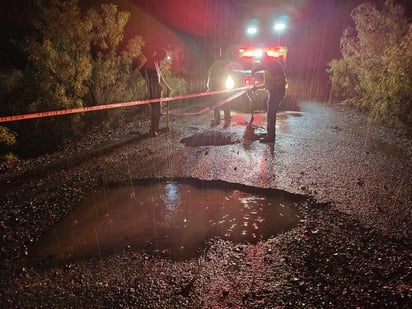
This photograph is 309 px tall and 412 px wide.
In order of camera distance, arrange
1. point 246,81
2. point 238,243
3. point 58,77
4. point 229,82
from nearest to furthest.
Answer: point 238,243 → point 58,77 → point 229,82 → point 246,81

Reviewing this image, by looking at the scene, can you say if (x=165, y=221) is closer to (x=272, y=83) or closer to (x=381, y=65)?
(x=272, y=83)

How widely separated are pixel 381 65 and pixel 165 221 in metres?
9.64

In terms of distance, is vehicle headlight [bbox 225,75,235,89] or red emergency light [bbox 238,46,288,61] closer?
vehicle headlight [bbox 225,75,235,89]

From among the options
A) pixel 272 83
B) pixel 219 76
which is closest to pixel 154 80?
pixel 219 76

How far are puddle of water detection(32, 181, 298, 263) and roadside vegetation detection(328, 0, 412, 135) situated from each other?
5985 millimetres

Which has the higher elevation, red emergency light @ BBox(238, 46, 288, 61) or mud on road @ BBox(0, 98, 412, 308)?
red emergency light @ BBox(238, 46, 288, 61)

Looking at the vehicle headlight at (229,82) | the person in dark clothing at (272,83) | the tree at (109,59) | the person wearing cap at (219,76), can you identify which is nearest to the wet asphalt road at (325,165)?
the person in dark clothing at (272,83)

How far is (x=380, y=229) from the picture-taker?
3643mm

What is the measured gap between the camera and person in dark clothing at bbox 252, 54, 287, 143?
734 centimetres

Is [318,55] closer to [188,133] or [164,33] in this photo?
[164,33]

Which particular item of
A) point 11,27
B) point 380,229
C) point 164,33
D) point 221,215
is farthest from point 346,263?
point 164,33

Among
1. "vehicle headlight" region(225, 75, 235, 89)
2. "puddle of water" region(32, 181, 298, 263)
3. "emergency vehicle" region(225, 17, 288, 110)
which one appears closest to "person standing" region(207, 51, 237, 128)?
"vehicle headlight" region(225, 75, 235, 89)

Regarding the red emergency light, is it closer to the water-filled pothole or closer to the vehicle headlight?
the vehicle headlight

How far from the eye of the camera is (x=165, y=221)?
3951 mm
